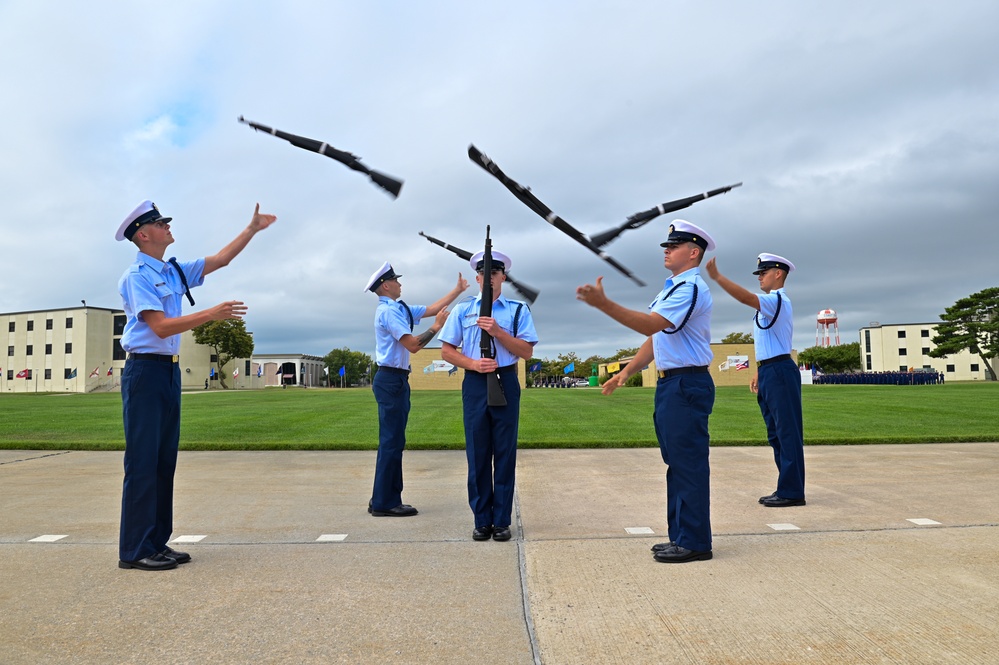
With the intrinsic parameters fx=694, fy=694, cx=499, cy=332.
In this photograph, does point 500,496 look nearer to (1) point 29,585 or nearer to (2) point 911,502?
(1) point 29,585

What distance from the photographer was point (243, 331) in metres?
90.3

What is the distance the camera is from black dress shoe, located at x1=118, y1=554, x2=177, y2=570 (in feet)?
13.5

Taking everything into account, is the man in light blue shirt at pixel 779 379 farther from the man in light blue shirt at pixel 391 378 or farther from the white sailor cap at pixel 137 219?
the white sailor cap at pixel 137 219

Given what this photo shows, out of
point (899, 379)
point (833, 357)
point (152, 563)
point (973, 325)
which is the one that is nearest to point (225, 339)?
point (899, 379)

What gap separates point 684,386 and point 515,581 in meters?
1.62

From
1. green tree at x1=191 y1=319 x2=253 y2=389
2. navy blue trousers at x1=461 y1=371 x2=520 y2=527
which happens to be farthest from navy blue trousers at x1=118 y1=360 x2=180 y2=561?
green tree at x1=191 y1=319 x2=253 y2=389

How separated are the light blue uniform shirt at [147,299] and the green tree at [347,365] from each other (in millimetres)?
129953

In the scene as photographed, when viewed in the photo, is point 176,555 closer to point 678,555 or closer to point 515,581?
point 515,581

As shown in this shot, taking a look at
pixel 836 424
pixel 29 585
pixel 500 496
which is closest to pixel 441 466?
pixel 500 496

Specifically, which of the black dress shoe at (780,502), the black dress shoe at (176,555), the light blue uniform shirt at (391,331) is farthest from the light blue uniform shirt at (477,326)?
the black dress shoe at (780,502)

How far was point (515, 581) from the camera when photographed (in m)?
3.79

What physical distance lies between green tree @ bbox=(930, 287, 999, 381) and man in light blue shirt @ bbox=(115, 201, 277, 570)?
269 ft

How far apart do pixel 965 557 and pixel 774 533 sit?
1135 millimetres

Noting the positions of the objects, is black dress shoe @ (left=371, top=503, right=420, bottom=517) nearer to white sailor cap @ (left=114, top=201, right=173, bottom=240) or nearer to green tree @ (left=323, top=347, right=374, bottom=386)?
white sailor cap @ (left=114, top=201, right=173, bottom=240)
